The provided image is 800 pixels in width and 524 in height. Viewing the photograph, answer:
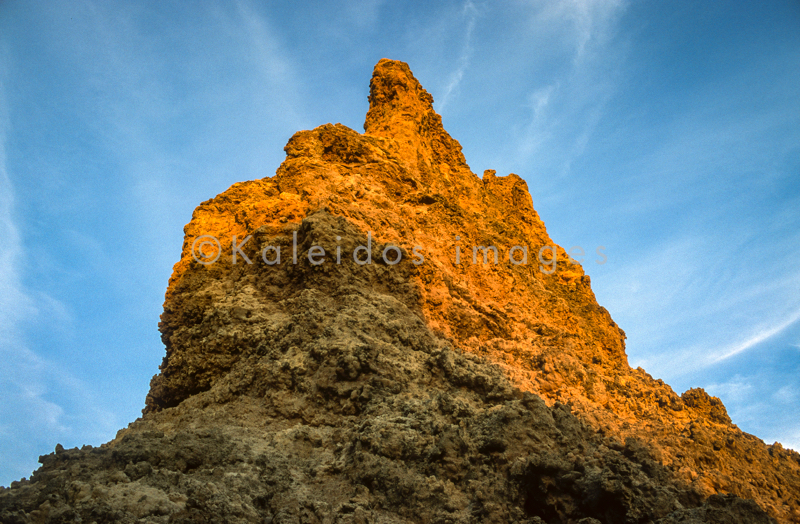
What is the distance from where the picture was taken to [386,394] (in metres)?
7.82

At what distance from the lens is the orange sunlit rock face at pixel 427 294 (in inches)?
368

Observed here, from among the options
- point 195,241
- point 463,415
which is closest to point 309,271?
point 195,241

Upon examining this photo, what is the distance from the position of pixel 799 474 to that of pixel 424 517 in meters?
8.80

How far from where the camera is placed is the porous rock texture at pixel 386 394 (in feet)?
19.6

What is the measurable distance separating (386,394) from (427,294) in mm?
3350

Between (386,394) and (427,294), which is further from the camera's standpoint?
(427,294)

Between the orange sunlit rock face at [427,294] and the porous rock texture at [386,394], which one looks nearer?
the porous rock texture at [386,394]

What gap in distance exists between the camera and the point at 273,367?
332 inches

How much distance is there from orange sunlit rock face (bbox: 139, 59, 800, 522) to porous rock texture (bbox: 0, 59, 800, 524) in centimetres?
6

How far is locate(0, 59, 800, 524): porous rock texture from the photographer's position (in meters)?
5.98

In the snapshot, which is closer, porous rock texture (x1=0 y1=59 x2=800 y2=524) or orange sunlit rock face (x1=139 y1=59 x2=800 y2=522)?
porous rock texture (x1=0 y1=59 x2=800 y2=524)

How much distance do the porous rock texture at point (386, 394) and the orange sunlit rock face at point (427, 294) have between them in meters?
0.06

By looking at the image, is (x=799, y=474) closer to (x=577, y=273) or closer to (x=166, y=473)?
(x=577, y=273)

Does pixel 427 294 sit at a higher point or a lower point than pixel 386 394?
higher
